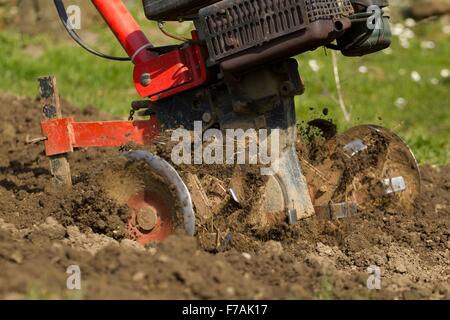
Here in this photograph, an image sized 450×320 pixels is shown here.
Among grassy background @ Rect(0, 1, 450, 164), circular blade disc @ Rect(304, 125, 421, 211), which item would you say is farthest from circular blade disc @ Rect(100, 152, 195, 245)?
grassy background @ Rect(0, 1, 450, 164)

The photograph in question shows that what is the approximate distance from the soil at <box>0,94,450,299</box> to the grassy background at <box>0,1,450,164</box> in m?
1.92

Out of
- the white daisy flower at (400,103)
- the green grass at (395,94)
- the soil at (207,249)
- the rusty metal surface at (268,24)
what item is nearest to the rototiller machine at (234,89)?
the rusty metal surface at (268,24)

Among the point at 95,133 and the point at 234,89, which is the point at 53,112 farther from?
the point at 234,89

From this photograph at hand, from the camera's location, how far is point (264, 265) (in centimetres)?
427

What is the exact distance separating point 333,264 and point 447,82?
6558 mm

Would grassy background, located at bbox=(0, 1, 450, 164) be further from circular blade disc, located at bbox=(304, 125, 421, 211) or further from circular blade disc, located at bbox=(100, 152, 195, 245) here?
circular blade disc, located at bbox=(100, 152, 195, 245)

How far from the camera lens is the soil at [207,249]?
373cm

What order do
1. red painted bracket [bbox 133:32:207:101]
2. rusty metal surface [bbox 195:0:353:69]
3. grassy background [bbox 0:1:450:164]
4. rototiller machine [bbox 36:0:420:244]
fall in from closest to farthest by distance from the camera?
rusty metal surface [bbox 195:0:353:69] → rototiller machine [bbox 36:0:420:244] → red painted bracket [bbox 133:32:207:101] → grassy background [bbox 0:1:450:164]

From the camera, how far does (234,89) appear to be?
191 inches

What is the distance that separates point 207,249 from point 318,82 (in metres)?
5.14

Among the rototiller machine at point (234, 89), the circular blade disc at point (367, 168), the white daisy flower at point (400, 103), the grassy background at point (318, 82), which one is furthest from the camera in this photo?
the white daisy flower at point (400, 103)

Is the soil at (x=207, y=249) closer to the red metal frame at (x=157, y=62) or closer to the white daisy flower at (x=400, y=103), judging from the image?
the red metal frame at (x=157, y=62)

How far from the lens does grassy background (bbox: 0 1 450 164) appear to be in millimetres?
8727
